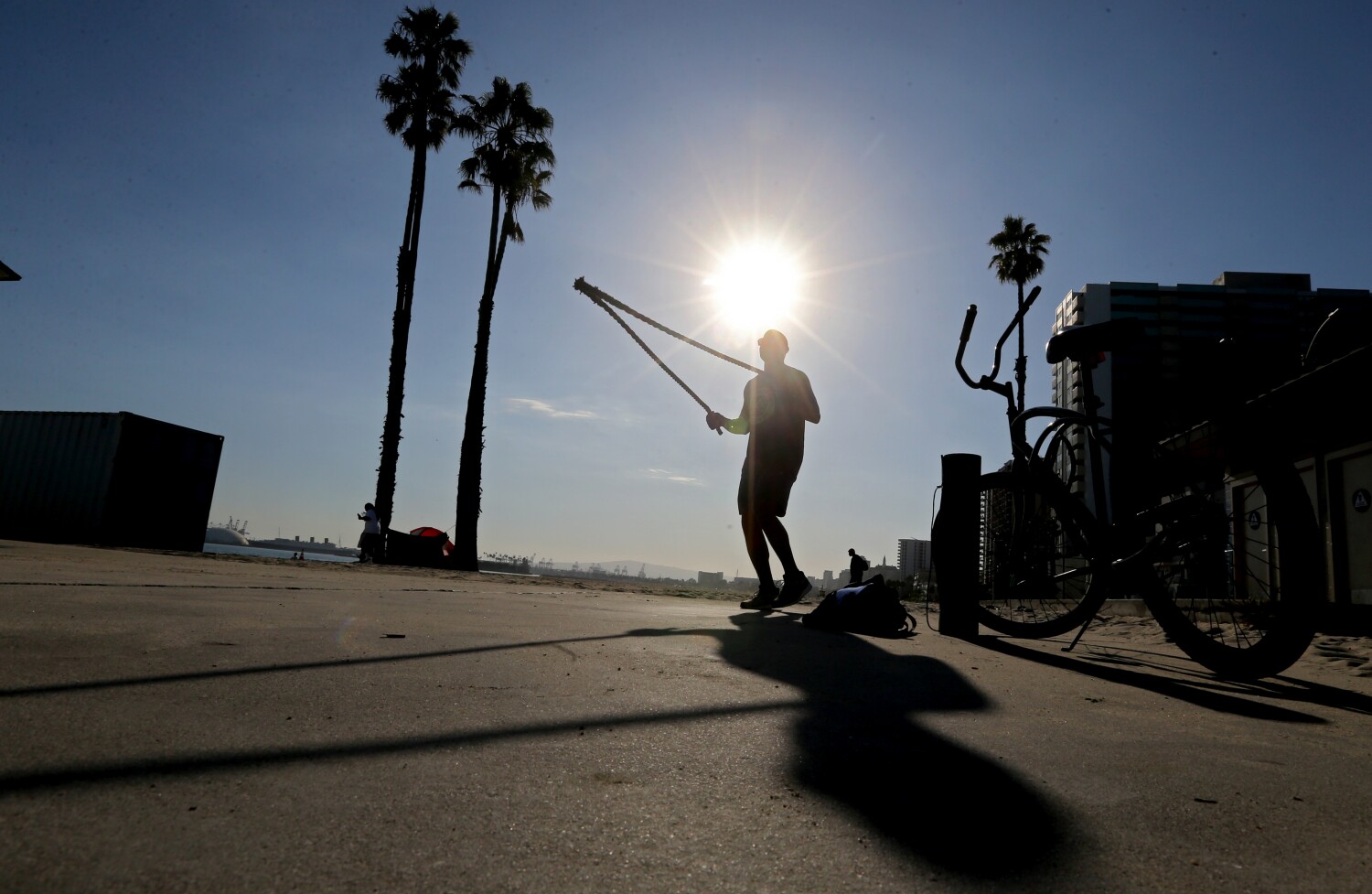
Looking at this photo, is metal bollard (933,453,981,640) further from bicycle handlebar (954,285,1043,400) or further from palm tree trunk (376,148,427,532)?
palm tree trunk (376,148,427,532)

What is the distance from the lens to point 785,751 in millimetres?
1477

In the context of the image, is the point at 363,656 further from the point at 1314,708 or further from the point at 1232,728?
the point at 1314,708

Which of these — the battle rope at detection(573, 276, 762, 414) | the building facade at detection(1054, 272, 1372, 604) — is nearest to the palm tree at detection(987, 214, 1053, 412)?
the building facade at detection(1054, 272, 1372, 604)

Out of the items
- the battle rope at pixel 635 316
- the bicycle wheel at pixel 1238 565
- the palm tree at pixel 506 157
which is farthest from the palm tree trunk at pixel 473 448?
the bicycle wheel at pixel 1238 565

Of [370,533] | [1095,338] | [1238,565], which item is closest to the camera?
[1238,565]

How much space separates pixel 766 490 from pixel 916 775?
4.62 metres

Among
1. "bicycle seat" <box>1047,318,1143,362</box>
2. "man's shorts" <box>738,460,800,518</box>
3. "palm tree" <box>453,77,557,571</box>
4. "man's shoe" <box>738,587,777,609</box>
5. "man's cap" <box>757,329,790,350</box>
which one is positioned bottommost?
"man's shoe" <box>738,587,777,609</box>

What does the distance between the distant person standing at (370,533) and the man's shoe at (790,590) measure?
1483cm

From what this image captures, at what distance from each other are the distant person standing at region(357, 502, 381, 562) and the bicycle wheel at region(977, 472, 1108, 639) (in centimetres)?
1668

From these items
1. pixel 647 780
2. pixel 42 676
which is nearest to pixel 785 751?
pixel 647 780

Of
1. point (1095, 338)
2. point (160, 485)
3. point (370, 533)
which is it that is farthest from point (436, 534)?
point (1095, 338)

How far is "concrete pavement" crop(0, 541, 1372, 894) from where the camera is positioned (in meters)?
0.91

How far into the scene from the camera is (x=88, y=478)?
64.8 ft

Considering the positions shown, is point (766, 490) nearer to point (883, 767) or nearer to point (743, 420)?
point (743, 420)
